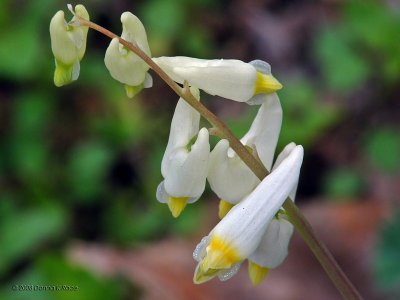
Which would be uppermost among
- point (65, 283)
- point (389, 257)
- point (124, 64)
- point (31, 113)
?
point (124, 64)

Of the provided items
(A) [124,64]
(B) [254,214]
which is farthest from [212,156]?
(A) [124,64]

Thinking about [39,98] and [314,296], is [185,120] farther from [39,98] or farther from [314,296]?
[39,98]

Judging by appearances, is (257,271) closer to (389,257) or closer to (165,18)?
(389,257)

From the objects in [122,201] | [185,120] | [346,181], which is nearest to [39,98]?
[122,201]

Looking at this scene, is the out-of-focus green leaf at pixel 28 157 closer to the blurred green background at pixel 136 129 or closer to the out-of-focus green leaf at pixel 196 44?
the blurred green background at pixel 136 129

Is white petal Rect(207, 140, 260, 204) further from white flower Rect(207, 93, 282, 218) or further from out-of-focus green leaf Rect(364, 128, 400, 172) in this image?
out-of-focus green leaf Rect(364, 128, 400, 172)

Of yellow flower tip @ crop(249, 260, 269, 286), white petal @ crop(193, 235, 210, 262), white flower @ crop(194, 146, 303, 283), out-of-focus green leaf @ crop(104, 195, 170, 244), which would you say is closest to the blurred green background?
out-of-focus green leaf @ crop(104, 195, 170, 244)
